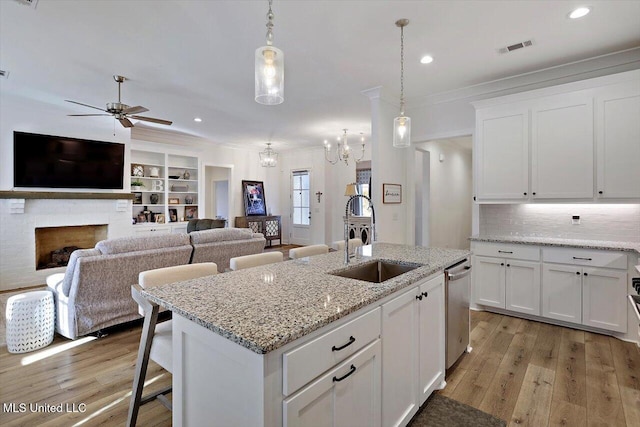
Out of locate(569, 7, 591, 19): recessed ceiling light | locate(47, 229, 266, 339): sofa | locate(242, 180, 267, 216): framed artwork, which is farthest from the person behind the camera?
locate(242, 180, 267, 216): framed artwork

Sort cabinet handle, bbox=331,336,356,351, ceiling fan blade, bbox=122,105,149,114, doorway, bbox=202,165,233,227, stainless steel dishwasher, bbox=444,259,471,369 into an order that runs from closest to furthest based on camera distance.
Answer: cabinet handle, bbox=331,336,356,351 → stainless steel dishwasher, bbox=444,259,471,369 → ceiling fan blade, bbox=122,105,149,114 → doorway, bbox=202,165,233,227

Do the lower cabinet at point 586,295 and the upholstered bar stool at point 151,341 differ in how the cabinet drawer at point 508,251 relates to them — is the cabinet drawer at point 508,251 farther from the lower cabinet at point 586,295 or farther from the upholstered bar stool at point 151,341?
the upholstered bar stool at point 151,341

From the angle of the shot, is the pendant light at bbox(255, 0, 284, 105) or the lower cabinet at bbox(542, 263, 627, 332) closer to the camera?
the pendant light at bbox(255, 0, 284, 105)

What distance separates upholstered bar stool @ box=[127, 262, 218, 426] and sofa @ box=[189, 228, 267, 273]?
1.52 meters

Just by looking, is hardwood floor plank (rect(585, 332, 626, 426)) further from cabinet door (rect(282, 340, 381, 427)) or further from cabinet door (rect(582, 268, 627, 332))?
cabinet door (rect(282, 340, 381, 427))

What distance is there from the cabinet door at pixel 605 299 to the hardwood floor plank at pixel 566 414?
1.43 m

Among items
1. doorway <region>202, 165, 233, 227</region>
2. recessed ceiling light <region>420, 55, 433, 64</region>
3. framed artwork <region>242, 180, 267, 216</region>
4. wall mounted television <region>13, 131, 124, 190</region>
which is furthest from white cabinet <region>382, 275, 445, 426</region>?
doorway <region>202, 165, 233, 227</region>

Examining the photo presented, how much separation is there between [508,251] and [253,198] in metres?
6.48

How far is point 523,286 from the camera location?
3379 mm

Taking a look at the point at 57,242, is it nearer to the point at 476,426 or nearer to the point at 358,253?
the point at 358,253

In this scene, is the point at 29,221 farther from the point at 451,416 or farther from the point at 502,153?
the point at 502,153

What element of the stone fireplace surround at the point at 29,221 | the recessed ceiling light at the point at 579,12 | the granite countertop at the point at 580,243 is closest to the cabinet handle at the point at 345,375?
the granite countertop at the point at 580,243

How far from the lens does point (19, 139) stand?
15.4 feet

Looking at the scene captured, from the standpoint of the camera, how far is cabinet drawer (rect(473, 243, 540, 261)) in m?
3.31
